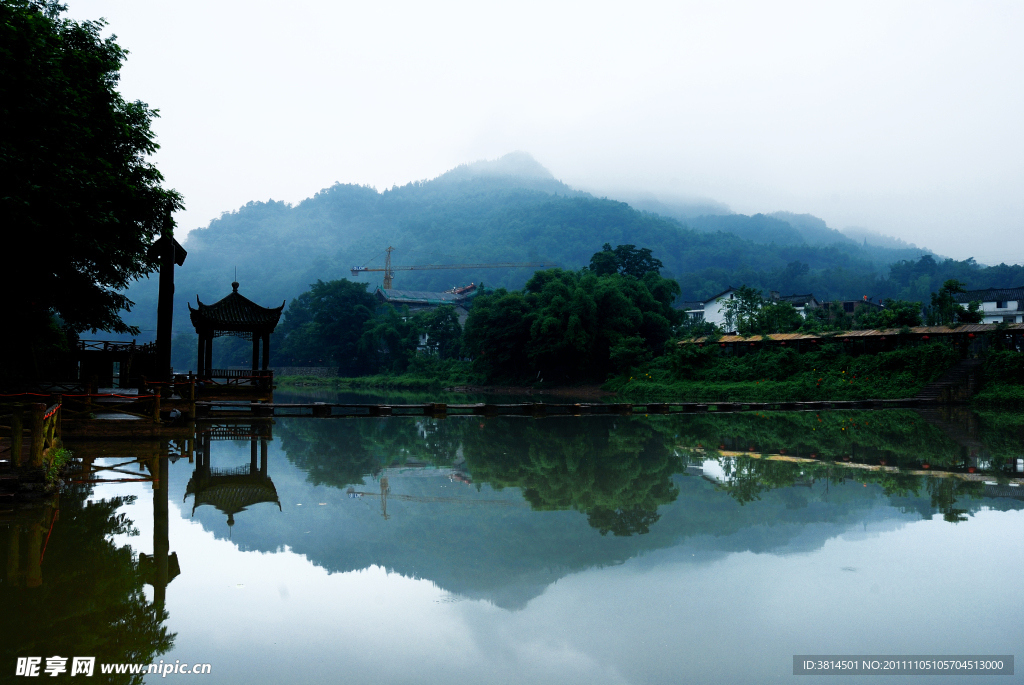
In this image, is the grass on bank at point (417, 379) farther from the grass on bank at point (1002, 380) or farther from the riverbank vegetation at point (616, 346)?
the grass on bank at point (1002, 380)

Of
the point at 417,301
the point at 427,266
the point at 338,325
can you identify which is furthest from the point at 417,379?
the point at 427,266

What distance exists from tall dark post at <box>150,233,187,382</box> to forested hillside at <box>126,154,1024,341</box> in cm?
7110

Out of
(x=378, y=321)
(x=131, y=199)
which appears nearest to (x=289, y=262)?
Result: (x=378, y=321)

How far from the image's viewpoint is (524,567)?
5988 millimetres

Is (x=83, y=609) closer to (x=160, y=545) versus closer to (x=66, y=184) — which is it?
(x=160, y=545)

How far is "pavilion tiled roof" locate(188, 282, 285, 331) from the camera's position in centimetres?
1959

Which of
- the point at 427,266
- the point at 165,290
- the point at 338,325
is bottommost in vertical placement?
the point at 338,325

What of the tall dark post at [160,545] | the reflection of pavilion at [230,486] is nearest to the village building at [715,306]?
the reflection of pavilion at [230,486]

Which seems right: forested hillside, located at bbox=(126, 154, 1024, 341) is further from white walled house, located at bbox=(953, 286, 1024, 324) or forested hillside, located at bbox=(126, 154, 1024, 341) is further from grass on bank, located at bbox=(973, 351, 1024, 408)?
grass on bank, located at bbox=(973, 351, 1024, 408)

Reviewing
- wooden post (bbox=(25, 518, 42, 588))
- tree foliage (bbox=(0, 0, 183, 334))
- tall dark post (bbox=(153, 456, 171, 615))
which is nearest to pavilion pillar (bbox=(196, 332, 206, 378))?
tree foliage (bbox=(0, 0, 183, 334))

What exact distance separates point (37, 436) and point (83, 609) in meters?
3.95

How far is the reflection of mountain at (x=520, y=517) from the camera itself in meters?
6.20

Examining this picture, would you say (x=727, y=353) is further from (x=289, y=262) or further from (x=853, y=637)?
(x=289, y=262)

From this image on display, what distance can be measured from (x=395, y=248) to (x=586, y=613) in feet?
407
